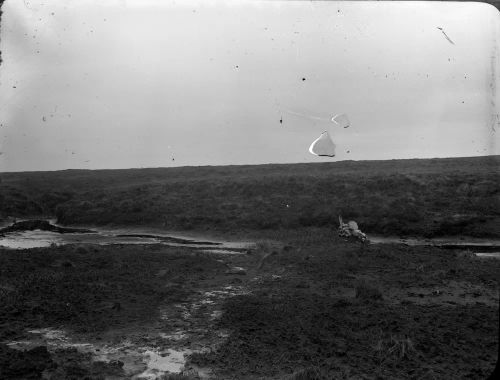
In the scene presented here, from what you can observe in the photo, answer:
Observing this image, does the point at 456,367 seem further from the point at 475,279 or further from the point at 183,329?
the point at 475,279

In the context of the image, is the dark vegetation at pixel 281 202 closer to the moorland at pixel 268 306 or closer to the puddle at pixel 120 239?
the moorland at pixel 268 306

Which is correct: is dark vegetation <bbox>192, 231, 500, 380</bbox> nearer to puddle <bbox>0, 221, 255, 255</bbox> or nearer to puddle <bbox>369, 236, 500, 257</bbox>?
puddle <bbox>369, 236, 500, 257</bbox>

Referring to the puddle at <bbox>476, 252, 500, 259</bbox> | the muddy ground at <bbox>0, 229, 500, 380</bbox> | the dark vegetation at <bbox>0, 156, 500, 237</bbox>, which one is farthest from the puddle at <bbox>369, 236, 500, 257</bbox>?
the muddy ground at <bbox>0, 229, 500, 380</bbox>

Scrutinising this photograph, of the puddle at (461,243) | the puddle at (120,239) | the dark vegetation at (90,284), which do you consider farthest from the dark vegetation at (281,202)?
the dark vegetation at (90,284)

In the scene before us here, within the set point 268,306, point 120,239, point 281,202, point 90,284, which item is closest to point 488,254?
point 268,306

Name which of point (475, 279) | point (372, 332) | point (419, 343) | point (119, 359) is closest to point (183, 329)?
point (119, 359)

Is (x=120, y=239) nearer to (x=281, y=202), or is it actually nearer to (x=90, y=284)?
(x=281, y=202)
